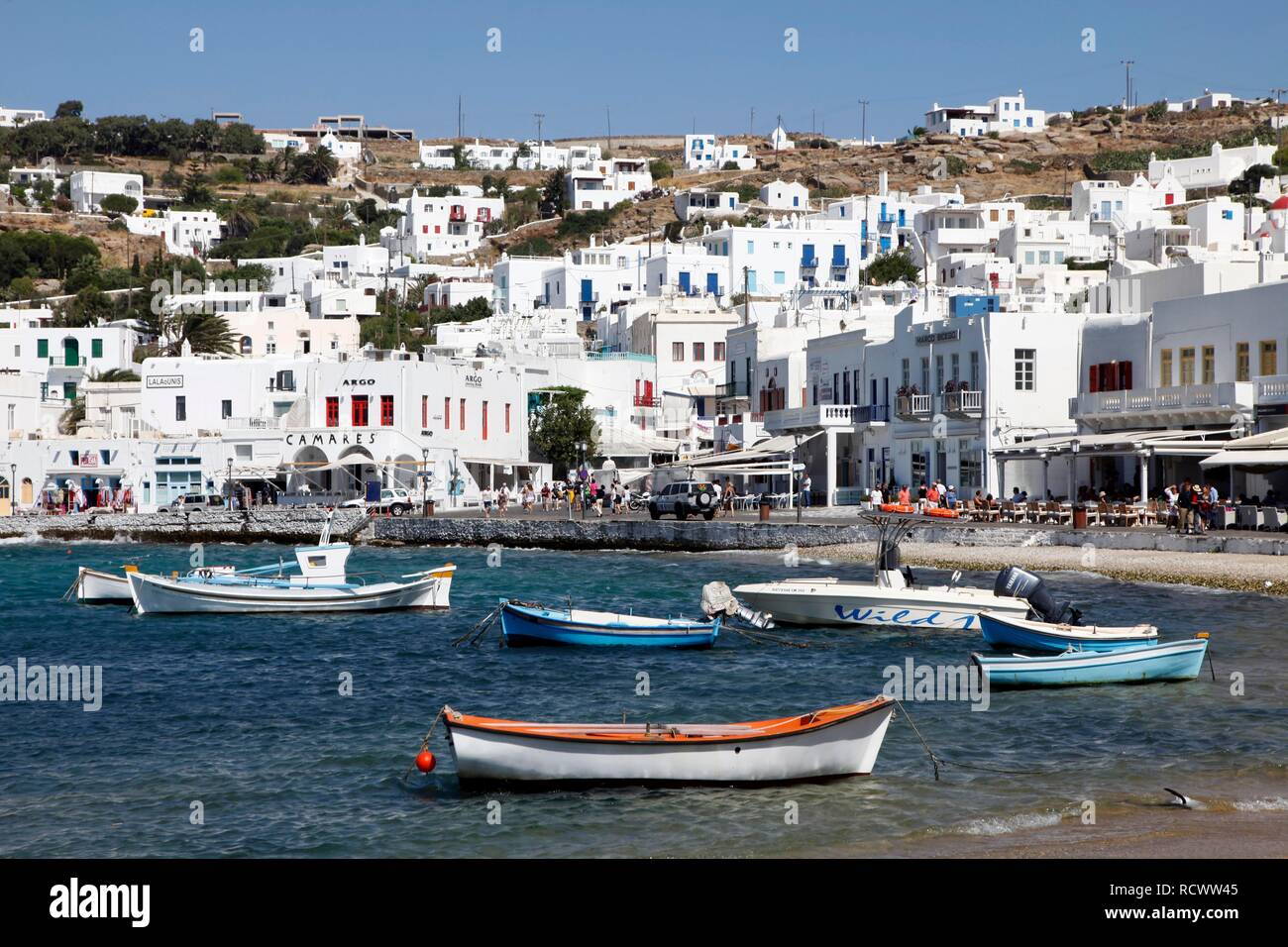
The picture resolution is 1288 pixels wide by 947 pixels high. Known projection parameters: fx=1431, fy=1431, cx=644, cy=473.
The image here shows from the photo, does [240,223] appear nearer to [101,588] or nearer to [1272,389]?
[101,588]

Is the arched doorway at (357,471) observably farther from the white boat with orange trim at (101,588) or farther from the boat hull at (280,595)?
the boat hull at (280,595)

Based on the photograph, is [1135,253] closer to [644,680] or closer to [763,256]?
[763,256]

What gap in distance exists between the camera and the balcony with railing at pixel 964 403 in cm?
5259

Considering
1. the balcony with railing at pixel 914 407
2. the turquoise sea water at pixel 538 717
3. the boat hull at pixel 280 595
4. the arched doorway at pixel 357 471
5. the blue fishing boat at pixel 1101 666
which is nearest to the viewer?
the turquoise sea water at pixel 538 717

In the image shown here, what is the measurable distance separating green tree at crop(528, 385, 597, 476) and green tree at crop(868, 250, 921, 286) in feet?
139

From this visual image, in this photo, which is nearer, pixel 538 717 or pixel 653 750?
pixel 653 750

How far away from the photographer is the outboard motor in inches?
1029

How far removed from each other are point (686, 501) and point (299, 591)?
2203cm

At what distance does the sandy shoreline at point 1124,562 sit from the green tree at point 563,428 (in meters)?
29.1

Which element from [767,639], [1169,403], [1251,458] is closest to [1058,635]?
[767,639]

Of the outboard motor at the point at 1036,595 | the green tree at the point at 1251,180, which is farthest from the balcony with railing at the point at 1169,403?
the green tree at the point at 1251,180

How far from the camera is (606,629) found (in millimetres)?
30062

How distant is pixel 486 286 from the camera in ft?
422
